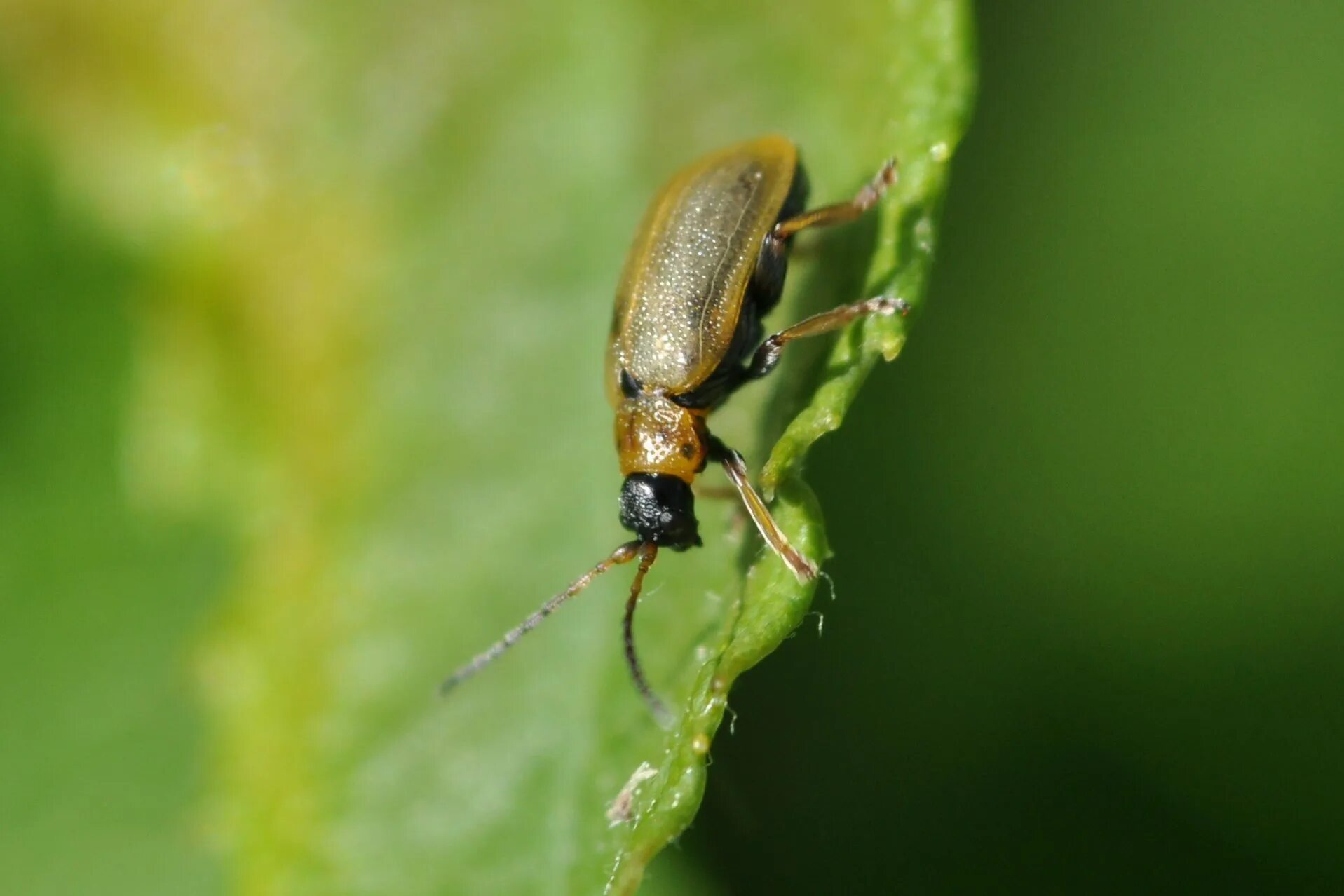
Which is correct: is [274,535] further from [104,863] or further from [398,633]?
[104,863]

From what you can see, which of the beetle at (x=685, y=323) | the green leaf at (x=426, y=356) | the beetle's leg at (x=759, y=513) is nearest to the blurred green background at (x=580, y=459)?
the green leaf at (x=426, y=356)

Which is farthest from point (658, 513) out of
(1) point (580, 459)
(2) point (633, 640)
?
(1) point (580, 459)

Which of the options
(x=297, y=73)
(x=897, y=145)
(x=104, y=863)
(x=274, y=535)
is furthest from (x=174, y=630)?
(x=897, y=145)

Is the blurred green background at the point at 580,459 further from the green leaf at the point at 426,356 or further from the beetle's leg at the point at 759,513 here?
the beetle's leg at the point at 759,513

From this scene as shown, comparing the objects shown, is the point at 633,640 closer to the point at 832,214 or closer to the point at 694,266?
the point at 694,266

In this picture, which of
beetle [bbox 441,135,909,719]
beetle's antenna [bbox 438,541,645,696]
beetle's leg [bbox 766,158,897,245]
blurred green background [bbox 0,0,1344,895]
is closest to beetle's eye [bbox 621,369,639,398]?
beetle [bbox 441,135,909,719]

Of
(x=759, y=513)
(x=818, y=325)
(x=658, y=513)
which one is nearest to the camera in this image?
(x=759, y=513)
